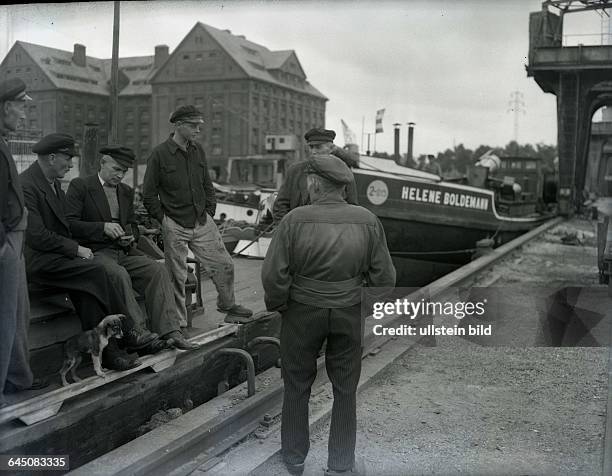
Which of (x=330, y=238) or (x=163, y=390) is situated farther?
(x=163, y=390)

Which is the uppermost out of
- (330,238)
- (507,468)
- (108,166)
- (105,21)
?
(105,21)

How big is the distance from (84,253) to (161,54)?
2.30m

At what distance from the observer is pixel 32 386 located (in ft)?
10.1

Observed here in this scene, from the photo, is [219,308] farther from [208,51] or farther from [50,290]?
[208,51]

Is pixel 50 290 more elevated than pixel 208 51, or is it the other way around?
pixel 208 51

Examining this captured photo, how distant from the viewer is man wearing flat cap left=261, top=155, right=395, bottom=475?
2848mm

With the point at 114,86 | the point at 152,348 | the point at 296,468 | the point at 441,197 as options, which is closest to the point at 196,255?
the point at 152,348

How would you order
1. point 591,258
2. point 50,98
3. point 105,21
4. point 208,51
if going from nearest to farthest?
point 105,21, point 50,98, point 208,51, point 591,258

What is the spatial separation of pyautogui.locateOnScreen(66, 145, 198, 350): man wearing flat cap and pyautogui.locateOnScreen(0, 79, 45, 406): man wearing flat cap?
2.03 feet

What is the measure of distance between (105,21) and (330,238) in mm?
2410

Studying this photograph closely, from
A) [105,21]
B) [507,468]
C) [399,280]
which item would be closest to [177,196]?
[105,21]

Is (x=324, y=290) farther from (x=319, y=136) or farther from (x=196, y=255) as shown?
(x=319, y=136)

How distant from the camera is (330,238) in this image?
112 inches
